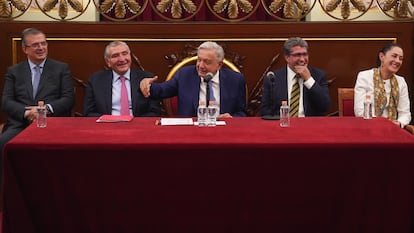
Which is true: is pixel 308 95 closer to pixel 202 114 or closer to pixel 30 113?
pixel 202 114

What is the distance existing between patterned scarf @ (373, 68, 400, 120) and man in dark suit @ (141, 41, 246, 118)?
0.97 m

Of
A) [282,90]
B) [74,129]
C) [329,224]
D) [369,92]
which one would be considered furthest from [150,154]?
[369,92]

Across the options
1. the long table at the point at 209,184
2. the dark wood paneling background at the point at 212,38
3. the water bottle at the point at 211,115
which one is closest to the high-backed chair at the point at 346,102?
the dark wood paneling background at the point at 212,38

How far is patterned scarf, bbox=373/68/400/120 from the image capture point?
4.73 meters

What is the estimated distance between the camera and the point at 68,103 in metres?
4.72

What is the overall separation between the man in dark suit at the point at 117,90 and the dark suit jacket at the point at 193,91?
0.69 feet

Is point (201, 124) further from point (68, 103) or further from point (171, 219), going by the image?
point (68, 103)

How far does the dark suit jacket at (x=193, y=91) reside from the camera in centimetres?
445

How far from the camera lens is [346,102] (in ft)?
15.9

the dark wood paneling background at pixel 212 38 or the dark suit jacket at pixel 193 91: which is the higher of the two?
the dark wood paneling background at pixel 212 38

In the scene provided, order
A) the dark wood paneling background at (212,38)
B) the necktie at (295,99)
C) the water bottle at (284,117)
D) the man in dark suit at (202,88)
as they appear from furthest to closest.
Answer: the dark wood paneling background at (212,38) < the necktie at (295,99) < the man in dark suit at (202,88) < the water bottle at (284,117)

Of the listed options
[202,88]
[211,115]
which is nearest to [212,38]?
[202,88]

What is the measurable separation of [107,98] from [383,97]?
1.97 meters

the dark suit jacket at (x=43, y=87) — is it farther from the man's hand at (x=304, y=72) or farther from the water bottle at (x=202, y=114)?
→ the man's hand at (x=304, y=72)
